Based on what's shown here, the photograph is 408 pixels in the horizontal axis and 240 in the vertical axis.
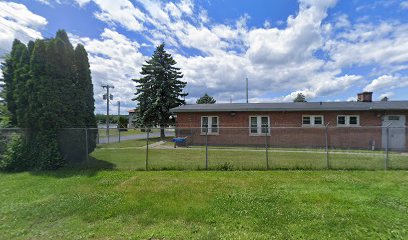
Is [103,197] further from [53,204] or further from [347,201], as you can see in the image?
[347,201]

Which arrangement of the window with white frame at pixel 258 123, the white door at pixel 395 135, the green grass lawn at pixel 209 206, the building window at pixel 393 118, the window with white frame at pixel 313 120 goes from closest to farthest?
the green grass lawn at pixel 209 206 < the white door at pixel 395 135 < the building window at pixel 393 118 < the window with white frame at pixel 313 120 < the window with white frame at pixel 258 123

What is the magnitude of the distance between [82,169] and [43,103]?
299 cm

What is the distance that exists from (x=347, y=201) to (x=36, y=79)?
36.3 feet

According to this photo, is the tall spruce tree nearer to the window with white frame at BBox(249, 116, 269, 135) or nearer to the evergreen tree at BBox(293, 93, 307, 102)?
the window with white frame at BBox(249, 116, 269, 135)

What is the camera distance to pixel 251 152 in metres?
12.3

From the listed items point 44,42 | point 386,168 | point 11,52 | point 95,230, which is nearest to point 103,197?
point 95,230

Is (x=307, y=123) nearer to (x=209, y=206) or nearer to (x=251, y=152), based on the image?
(x=251, y=152)

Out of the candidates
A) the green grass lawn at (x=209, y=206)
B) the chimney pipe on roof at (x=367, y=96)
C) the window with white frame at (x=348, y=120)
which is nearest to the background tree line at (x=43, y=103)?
Answer: the green grass lawn at (x=209, y=206)

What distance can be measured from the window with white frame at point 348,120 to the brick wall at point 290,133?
8.6 inches

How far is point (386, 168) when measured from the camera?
834cm

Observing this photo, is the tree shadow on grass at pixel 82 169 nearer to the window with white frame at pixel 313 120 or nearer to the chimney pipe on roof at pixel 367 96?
the window with white frame at pixel 313 120

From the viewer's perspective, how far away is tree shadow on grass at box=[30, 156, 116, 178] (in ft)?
26.9

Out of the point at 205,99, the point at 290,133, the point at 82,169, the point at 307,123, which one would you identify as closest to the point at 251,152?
the point at 290,133

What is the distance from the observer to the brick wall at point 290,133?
1473 cm
